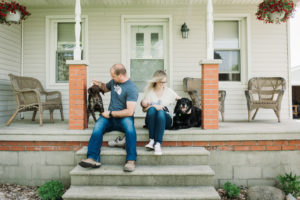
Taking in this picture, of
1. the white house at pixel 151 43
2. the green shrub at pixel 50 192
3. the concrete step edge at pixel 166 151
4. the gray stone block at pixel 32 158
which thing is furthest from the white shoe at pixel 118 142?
the white house at pixel 151 43

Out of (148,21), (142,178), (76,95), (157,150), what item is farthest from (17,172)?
(148,21)

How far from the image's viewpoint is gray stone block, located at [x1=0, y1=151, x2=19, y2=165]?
11.0ft

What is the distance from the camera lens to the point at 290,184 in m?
3.00

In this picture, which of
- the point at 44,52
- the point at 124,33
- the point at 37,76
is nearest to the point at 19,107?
the point at 37,76

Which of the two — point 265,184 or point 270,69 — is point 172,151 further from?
point 270,69

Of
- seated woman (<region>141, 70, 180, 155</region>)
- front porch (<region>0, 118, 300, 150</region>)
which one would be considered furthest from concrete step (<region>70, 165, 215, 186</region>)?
front porch (<region>0, 118, 300, 150</region>)

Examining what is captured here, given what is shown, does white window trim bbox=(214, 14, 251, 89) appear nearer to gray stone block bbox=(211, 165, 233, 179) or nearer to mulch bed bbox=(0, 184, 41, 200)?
gray stone block bbox=(211, 165, 233, 179)

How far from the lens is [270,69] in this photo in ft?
17.6

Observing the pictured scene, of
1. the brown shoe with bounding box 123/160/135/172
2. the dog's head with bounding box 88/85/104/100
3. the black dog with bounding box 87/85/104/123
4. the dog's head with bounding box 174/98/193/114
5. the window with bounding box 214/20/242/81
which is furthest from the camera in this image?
the window with bounding box 214/20/242/81

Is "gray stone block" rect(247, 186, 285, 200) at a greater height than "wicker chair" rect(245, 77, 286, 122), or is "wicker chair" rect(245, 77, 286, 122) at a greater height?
"wicker chair" rect(245, 77, 286, 122)

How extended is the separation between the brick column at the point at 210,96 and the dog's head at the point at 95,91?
1490mm

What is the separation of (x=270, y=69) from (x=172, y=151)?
3.65m

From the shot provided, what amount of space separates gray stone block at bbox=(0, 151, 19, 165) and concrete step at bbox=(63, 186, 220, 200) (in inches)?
49.6

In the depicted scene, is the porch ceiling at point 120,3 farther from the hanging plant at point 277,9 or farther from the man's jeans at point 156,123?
the man's jeans at point 156,123
